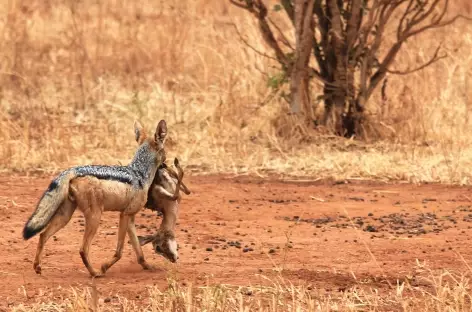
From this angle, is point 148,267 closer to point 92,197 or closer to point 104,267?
point 104,267

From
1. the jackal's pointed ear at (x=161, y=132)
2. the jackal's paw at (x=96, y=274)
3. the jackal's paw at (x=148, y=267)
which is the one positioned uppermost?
the jackal's pointed ear at (x=161, y=132)

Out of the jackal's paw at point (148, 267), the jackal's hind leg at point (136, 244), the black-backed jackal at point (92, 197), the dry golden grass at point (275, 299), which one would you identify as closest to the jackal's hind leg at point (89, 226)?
the black-backed jackal at point (92, 197)

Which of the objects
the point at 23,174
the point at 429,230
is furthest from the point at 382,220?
the point at 23,174

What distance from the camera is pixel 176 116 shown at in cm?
1195

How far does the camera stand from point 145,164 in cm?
616

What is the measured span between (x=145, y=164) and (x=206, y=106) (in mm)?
5925

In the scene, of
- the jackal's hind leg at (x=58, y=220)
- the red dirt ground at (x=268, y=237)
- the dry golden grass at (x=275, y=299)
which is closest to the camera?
the dry golden grass at (x=275, y=299)

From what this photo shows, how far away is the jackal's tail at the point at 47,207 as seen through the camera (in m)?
5.78

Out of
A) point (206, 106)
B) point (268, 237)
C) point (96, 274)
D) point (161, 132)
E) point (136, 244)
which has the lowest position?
point (268, 237)

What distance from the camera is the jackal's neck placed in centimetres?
612

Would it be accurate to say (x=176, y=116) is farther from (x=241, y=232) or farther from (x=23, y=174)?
(x=241, y=232)

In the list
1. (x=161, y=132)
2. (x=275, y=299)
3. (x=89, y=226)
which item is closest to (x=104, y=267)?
(x=89, y=226)

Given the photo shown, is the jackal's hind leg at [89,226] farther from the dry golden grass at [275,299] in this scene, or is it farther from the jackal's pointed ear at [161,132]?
the jackal's pointed ear at [161,132]

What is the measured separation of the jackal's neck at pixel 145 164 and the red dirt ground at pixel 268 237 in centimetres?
52
